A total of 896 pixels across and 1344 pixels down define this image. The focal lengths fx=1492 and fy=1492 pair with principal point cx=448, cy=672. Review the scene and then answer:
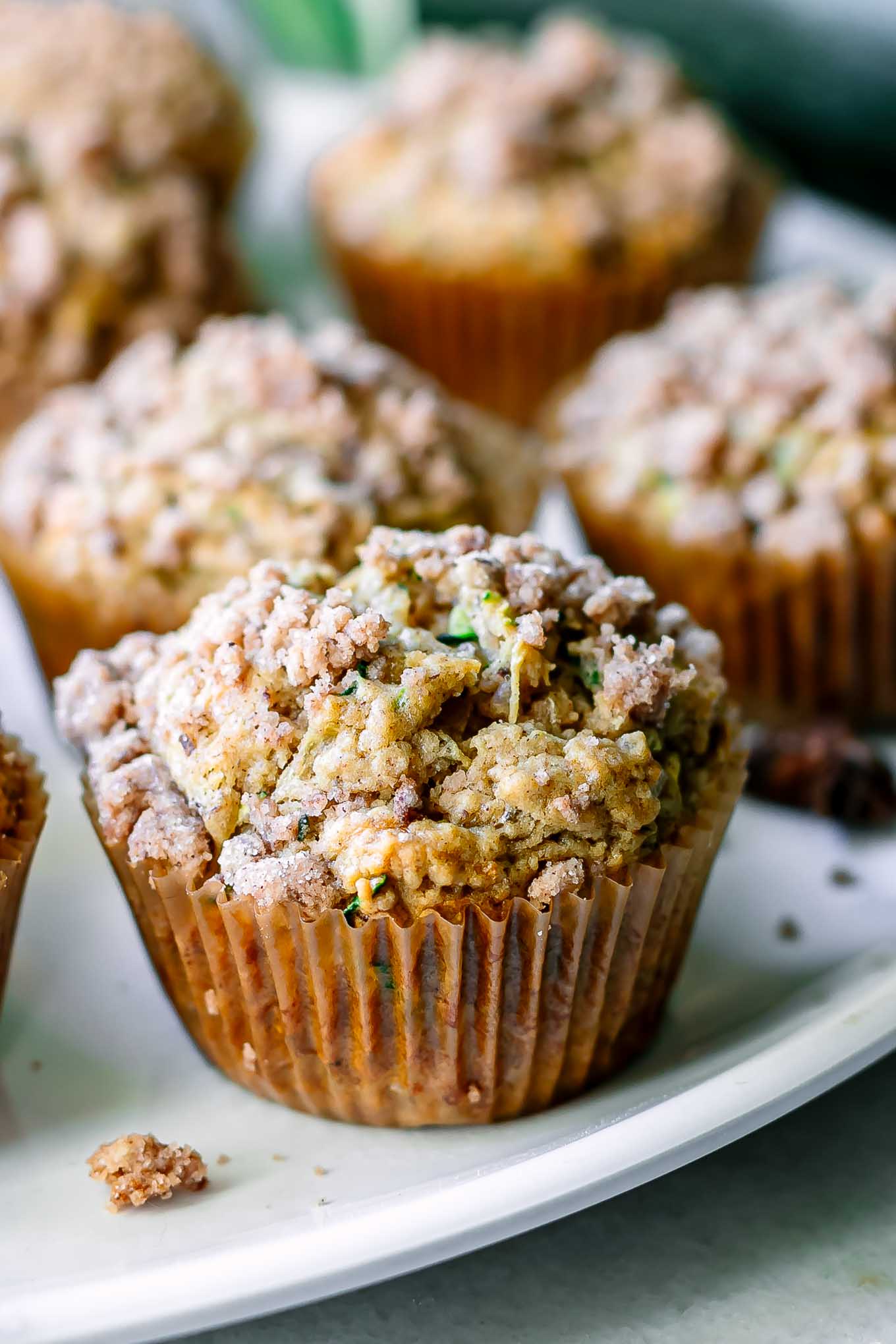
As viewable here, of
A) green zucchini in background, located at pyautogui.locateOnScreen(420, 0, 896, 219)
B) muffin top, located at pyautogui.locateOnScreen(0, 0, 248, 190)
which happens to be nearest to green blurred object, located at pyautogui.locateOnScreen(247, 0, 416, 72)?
green zucchini in background, located at pyautogui.locateOnScreen(420, 0, 896, 219)

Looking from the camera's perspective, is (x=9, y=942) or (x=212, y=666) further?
(x=9, y=942)

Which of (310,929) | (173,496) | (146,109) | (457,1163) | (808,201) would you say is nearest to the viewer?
(310,929)

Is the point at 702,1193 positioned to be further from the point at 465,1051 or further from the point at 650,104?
the point at 650,104

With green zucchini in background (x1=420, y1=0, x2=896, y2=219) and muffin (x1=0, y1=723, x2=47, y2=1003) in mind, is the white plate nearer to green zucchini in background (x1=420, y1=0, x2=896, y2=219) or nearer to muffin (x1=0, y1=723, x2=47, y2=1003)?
muffin (x1=0, y1=723, x2=47, y2=1003)

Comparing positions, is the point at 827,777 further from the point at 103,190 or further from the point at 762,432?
the point at 103,190

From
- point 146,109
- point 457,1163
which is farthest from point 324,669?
point 146,109

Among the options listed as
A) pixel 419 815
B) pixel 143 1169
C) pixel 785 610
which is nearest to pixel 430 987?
pixel 419 815
